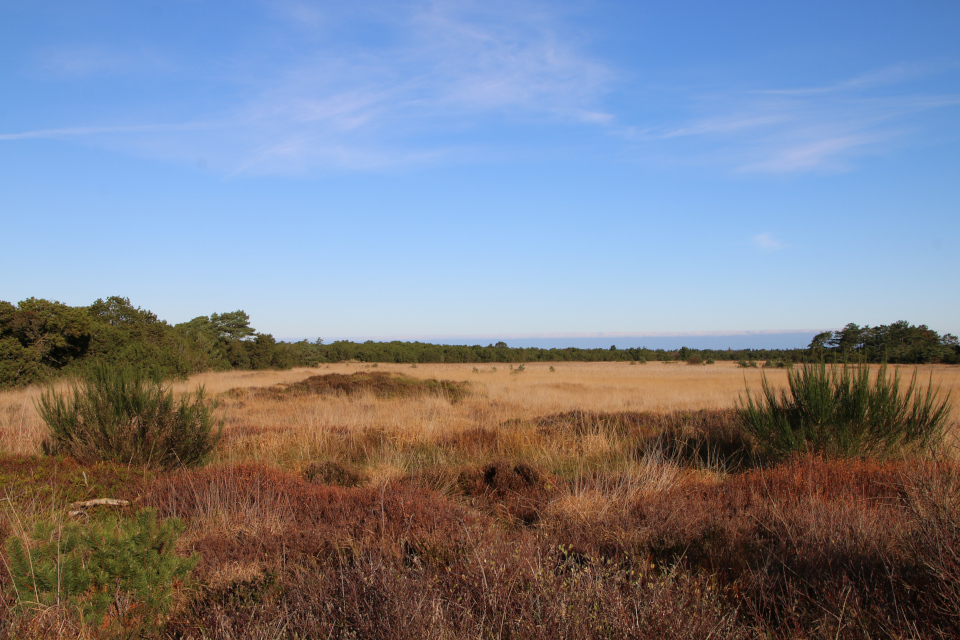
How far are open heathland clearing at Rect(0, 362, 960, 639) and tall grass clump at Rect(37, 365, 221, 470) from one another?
0.33 m

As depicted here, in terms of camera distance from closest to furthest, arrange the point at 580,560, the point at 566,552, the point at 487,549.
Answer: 1. the point at 566,552
2. the point at 487,549
3. the point at 580,560

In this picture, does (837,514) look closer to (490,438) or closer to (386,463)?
(386,463)

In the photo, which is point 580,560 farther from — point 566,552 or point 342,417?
point 342,417

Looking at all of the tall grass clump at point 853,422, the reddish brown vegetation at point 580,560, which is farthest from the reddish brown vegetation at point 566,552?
the tall grass clump at point 853,422

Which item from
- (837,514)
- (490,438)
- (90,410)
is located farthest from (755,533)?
(90,410)

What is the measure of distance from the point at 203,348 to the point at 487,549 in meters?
36.4

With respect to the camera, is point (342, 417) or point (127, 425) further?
point (342, 417)

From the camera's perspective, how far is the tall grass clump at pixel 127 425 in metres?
6.73

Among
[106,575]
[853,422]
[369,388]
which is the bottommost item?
[369,388]

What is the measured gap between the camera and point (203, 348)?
1378 inches

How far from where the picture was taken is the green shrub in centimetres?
268

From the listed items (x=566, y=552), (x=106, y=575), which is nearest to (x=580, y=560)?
(x=566, y=552)

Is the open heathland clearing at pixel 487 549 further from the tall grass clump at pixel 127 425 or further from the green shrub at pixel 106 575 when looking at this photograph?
the tall grass clump at pixel 127 425

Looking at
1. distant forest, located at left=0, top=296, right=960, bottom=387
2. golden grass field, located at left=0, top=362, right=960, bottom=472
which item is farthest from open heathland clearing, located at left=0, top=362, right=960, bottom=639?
distant forest, located at left=0, top=296, right=960, bottom=387
